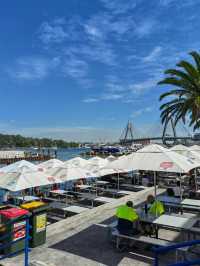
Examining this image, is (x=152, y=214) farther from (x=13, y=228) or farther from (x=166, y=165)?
(x=13, y=228)

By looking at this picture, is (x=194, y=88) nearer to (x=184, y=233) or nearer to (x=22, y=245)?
(x=184, y=233)

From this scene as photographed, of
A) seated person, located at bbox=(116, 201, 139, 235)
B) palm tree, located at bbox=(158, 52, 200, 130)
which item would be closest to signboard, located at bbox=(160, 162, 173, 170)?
seated person, located at bbox=(116, 201, 139, 235)

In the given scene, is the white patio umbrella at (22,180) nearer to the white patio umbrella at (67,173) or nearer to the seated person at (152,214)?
the white patio umbrella at (67,173)

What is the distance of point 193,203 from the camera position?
30.1 feet

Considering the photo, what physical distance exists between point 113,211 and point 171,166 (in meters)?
3.77

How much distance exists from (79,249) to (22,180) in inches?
126

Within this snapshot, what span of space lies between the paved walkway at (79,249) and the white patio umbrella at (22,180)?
1.58 metres

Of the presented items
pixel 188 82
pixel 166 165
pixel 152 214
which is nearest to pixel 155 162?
pixel 166 165

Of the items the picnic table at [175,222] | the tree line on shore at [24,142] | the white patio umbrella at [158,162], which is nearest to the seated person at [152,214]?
the picnic table at [175,222]

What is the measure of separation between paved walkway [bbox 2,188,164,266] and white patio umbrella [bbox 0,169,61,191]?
1.58m

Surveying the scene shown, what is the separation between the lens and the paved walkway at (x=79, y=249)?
19.5 ft

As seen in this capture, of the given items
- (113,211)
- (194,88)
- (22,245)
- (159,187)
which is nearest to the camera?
(22,245)

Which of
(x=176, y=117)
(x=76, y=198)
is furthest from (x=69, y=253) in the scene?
(x=176, y=117)

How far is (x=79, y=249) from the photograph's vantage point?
6695 mm
